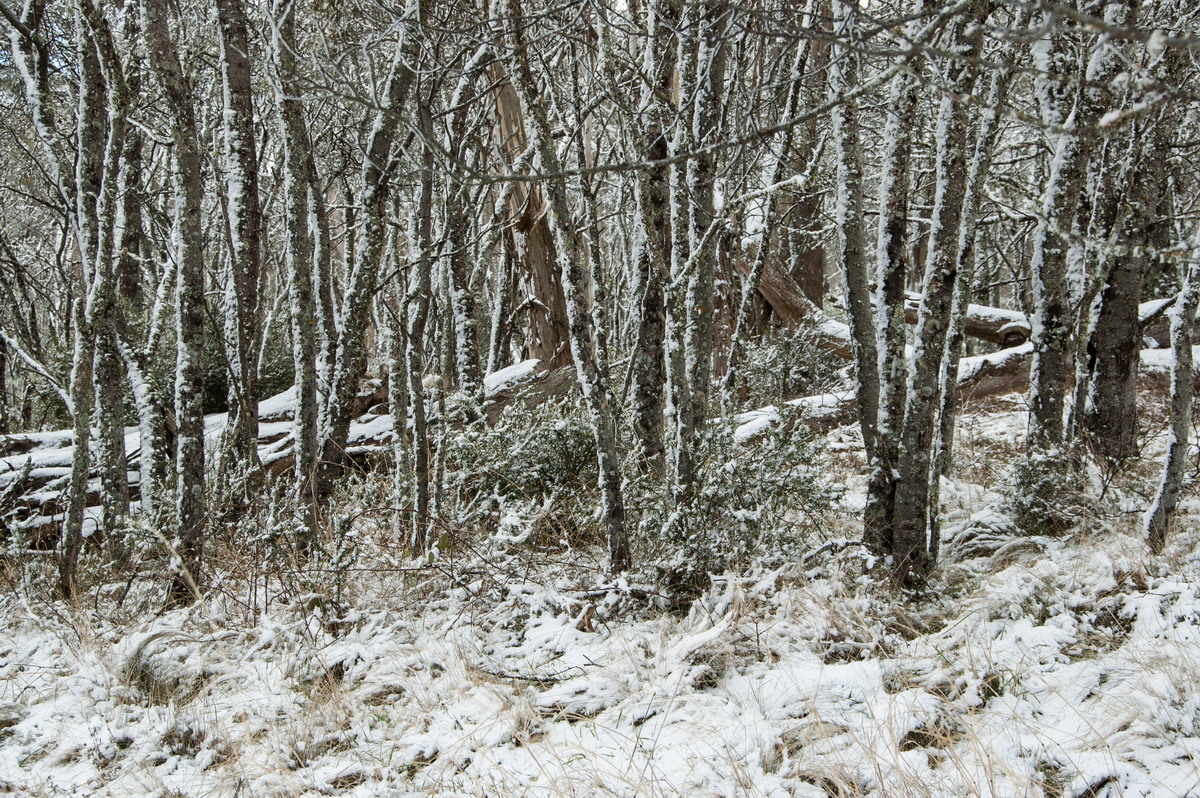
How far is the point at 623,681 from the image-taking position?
280 cm

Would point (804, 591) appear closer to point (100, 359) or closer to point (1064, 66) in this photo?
point (1064, 66)

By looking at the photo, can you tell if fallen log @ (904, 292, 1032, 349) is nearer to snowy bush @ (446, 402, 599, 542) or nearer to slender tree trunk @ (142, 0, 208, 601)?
snowy bush @ (446, 402, 599, 542)

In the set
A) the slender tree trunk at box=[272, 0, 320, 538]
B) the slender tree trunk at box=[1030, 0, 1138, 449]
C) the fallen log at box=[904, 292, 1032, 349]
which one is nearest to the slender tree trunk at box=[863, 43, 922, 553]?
the slender tree trunk at box=[1030, 0, 1138, 449]

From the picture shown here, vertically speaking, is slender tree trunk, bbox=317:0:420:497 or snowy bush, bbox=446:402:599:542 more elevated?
slender tree trunk, bbox=317:0:420:497

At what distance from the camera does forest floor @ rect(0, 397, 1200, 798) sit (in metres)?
2.22

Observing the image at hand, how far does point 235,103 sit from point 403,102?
2.81 feet

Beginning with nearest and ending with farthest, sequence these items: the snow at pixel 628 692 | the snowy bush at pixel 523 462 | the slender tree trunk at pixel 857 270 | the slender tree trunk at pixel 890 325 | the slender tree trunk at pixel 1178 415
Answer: the snow at pixel 628 692
the slender tree trunk at pixel 1178 415
the slender tree trunk at pixel 890 325
the slender tree trunk at pixel 857 270
the snowy bush at pixel 523 462

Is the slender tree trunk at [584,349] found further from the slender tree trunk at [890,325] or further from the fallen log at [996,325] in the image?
the fallen log at [996,325]

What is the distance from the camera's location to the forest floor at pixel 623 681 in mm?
2225

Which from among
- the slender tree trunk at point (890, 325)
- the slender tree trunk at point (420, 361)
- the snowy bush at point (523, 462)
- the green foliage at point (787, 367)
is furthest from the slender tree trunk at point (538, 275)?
the slender tree trunk at point (890, 325)

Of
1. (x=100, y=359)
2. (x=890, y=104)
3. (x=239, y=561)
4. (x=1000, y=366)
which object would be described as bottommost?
(x=239, y=561)

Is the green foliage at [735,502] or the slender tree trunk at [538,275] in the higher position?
the slender tree trunk at [538,275]

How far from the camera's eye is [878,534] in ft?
11.6

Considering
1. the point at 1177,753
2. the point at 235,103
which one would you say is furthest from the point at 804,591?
the point at 235,103
